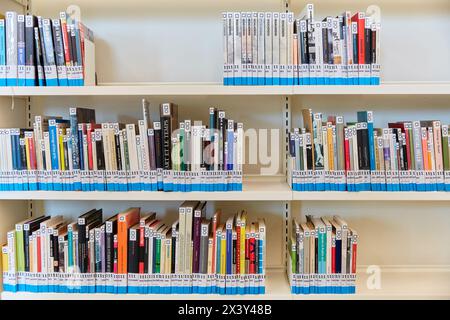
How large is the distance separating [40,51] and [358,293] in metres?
1.59

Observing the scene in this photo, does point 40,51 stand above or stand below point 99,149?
above

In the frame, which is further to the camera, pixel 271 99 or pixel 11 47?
pixel 271 99

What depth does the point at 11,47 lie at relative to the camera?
4.74 feet

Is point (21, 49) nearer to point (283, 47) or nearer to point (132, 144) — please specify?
point (132, 144)

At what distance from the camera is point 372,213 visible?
177 centimetres

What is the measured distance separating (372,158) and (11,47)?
1467 millimetres

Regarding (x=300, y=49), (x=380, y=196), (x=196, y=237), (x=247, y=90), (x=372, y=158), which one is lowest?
(x=196, y=237)

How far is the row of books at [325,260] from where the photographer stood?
1478mm

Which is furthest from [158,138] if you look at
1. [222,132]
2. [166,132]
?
[222,132]

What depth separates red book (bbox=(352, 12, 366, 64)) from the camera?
1.42 meters

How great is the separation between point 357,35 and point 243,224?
86cm

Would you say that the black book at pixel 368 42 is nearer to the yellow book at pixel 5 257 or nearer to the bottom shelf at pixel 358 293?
the bottom shelf at pixel 358 293

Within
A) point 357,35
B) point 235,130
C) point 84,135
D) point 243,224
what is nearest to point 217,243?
point 243,224
